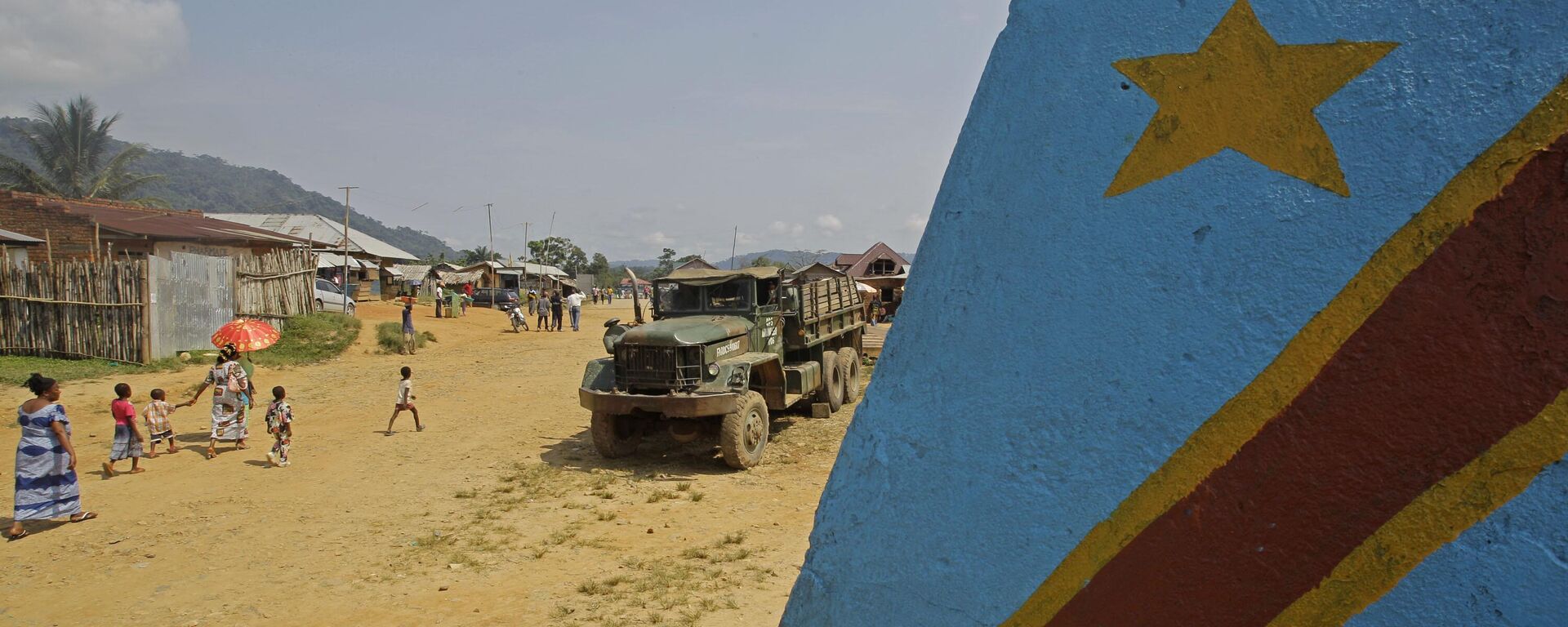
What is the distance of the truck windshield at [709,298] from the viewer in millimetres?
10094

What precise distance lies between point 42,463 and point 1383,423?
8921 mm

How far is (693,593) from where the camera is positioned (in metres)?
5.43

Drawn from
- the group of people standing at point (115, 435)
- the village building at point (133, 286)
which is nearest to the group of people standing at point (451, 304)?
the village building at point (133, 286)

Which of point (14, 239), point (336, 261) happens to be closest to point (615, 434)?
point (14, 239)

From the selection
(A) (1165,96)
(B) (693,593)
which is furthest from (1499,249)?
(B) (693,593)

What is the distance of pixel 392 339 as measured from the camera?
19922 mm

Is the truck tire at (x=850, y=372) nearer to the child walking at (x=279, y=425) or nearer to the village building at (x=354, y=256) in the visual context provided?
the child walking at (x=279, y=425)

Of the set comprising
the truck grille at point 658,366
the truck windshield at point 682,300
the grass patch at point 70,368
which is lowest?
the grass patch at point 70,368

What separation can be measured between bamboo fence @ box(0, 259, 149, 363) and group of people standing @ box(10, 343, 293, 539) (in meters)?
5.38

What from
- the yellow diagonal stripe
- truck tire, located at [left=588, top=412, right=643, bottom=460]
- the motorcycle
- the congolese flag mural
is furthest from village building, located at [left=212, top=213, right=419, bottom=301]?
the yellow diagonal stripe

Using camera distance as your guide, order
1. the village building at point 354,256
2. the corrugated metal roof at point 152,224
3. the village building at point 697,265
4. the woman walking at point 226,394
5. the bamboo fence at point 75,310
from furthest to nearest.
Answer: the village building at point 354,256
the corrugated metal roof at point 152,224
the bamboo fence at point 75,310
the village building at point 697,265
the woman walking at point 226,394

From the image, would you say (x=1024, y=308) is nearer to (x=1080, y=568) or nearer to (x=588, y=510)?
(x=1080, y=568)

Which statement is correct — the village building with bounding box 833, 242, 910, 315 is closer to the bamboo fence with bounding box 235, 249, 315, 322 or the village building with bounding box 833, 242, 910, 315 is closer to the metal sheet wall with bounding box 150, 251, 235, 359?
the bamboo fence with bounding box 235, 249, 315, 322

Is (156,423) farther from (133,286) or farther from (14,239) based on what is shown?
(14,239)
